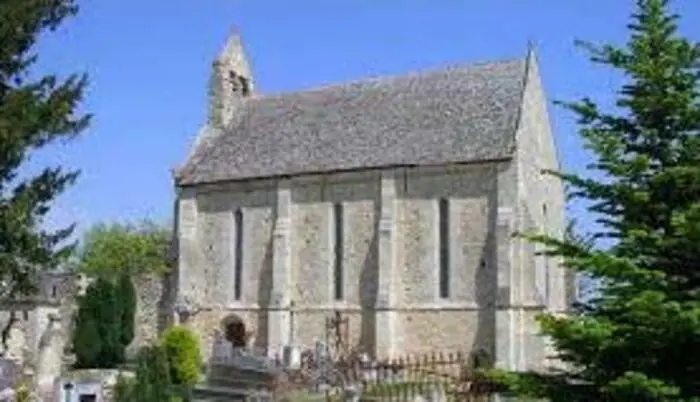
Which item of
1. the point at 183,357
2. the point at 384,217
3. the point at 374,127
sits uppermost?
the point at 374,127

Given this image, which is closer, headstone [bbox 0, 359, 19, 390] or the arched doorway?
headstone [bbox 0, 359, 19, 390]

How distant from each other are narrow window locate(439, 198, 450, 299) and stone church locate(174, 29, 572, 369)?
5cm

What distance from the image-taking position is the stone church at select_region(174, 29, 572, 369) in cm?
3781

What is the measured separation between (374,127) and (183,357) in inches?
500

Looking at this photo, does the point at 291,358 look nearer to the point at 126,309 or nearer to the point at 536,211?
the point at 126,309

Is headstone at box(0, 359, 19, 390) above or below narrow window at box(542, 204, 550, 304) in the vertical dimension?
below

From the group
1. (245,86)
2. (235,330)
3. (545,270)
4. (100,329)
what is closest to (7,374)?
(100,329)

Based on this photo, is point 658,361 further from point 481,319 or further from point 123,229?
point 123,229

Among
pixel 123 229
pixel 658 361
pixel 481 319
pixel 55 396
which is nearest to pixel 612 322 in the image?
pixel 658 361

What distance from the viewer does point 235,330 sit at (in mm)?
42688

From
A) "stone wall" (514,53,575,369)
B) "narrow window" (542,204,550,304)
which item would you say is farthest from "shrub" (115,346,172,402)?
"narrow window" (542,204,550,304)

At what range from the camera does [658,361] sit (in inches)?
430

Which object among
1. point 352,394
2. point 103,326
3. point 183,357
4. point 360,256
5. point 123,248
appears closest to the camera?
point 352,394

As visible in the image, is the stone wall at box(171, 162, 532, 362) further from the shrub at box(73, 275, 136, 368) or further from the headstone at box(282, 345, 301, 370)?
the shrub at box(73, 275, 136, 368)
